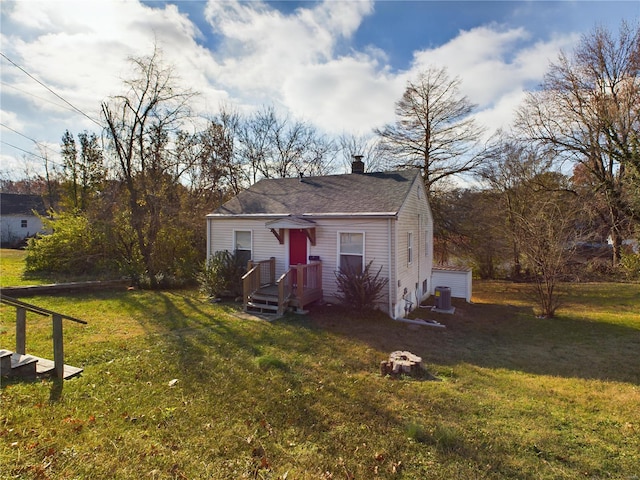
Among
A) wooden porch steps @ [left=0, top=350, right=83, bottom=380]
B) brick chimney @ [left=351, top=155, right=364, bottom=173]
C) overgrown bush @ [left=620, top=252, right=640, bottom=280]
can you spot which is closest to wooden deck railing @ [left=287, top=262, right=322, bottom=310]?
brick chimney @ [left=351, top=155, right=364, bottom=173]

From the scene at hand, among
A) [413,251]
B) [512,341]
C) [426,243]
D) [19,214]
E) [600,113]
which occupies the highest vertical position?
[600,113]

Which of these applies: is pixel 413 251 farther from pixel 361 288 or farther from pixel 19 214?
pixel 19 214

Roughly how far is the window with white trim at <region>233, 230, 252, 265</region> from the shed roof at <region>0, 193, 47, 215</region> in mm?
35003

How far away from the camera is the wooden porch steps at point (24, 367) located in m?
4.48

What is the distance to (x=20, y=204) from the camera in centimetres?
3728

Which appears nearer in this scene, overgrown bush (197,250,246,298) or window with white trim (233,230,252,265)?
overgrown bush (197,250,246,298)

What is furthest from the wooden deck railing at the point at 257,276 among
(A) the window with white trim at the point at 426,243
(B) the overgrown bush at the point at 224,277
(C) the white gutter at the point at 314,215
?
(A) the window with white trim at the point at 426,243

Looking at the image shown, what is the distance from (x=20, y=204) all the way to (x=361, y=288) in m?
45.1

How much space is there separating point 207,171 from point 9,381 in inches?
714

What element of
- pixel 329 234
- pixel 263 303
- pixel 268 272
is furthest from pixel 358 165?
pixel 263 303

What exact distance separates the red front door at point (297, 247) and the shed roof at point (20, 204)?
37.5 m

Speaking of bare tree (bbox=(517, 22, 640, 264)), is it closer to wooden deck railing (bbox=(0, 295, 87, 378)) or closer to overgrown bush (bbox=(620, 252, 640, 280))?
overgrown bush (bbox=(620, 252, 640, 280))

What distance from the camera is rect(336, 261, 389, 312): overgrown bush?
9695 mm

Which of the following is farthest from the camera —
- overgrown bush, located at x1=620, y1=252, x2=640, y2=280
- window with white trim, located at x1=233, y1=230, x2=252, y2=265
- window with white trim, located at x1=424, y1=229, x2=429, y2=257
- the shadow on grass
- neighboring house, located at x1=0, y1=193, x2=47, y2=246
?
neighboring house, located at x1=0, y1=193, x2=47, y2=246
